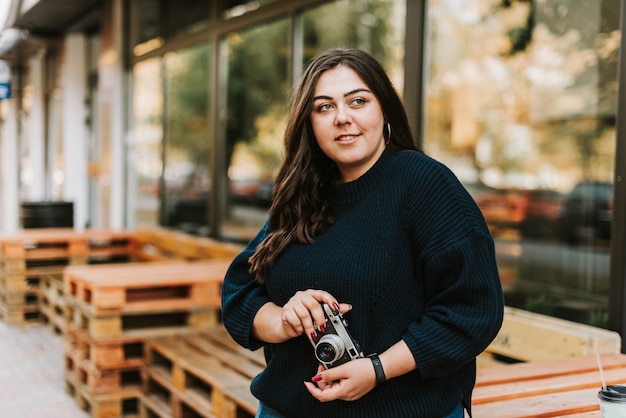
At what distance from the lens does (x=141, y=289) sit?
516cm

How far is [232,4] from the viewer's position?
7859 mm

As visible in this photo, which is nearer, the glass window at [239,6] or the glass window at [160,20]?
the glass window at [239,6]

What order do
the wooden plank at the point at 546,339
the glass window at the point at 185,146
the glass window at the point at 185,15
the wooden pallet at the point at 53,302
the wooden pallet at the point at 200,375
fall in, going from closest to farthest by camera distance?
the wooden plank at the point at 546,339
the wooden pallet at the point at 200,375
the wooden pallet at the point at 53,302
the glass window at the point at 185,15
the glass window at the point at 185,146

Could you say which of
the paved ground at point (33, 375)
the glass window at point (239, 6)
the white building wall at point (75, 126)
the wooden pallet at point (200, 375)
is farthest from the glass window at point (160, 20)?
the wooden pallet at point (200, 375)

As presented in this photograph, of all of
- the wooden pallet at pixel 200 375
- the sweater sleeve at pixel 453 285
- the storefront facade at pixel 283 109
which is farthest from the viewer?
the storefront facade at pixel 283 109

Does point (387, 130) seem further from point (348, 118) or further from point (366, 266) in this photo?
point (366, 266)

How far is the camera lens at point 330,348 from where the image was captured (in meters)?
1.71

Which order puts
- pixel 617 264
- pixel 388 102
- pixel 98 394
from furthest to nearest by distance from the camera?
pixel 98 394 < pixel 617 264 < pixel 388 102

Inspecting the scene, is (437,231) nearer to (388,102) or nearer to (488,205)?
(388,102)

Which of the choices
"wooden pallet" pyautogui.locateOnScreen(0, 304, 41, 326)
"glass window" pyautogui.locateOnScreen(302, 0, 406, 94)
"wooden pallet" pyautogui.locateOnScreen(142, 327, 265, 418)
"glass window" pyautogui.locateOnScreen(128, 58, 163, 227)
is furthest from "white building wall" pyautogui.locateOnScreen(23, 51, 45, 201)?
"wooden pallet" pyautogui.locateOnScreen(142, 327, 265, 418)

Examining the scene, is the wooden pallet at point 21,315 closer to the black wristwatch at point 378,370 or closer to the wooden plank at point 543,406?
the wooden plank at point 543,406

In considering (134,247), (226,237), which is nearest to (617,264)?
(226,237)

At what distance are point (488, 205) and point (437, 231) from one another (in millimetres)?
11878

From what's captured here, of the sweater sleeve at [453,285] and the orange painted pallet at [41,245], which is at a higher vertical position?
the sweater sleeve at [453,285]
